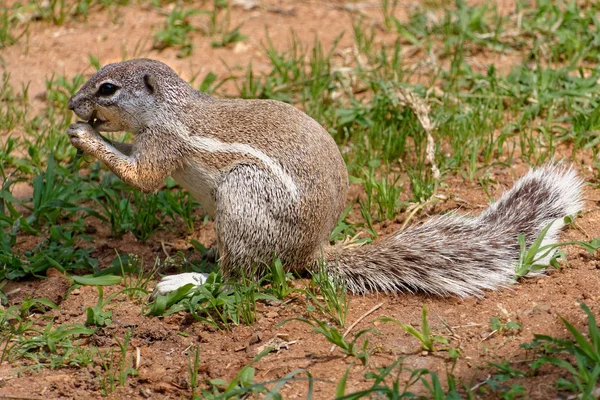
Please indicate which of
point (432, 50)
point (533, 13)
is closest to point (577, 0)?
point (533, 13)

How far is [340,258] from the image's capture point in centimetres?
434

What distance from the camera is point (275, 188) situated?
13.6ft

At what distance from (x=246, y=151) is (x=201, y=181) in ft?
1.06

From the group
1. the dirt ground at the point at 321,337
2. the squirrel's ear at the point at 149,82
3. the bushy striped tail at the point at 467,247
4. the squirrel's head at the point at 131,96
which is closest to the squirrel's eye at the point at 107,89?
the squirrel's head at the point at 131,96

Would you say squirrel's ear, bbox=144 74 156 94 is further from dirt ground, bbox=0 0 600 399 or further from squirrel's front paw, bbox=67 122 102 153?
dirt ground, bbox=0 0 600 399

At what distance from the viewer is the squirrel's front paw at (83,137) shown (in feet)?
14.7

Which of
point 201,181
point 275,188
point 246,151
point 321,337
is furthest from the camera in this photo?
point 201,181

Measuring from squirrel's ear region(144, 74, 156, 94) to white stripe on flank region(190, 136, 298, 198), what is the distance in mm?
360

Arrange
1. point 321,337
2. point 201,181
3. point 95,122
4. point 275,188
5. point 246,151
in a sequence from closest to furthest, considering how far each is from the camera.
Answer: point 321,337 → point 275,188 → point 246,151 → point 201,181 → point 95,122

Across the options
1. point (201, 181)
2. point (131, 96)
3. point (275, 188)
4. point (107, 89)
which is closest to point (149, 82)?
point (131, 96)

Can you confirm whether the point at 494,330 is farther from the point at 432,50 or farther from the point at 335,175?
the point at 432,50

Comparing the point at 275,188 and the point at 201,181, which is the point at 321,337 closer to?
the point at 275,188

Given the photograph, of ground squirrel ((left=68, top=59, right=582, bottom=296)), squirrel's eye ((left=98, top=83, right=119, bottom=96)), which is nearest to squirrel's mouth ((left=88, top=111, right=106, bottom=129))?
ground squirrel ((left=68, top=59, right=582, bottom=296))

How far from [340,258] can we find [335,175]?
1.43 ft
